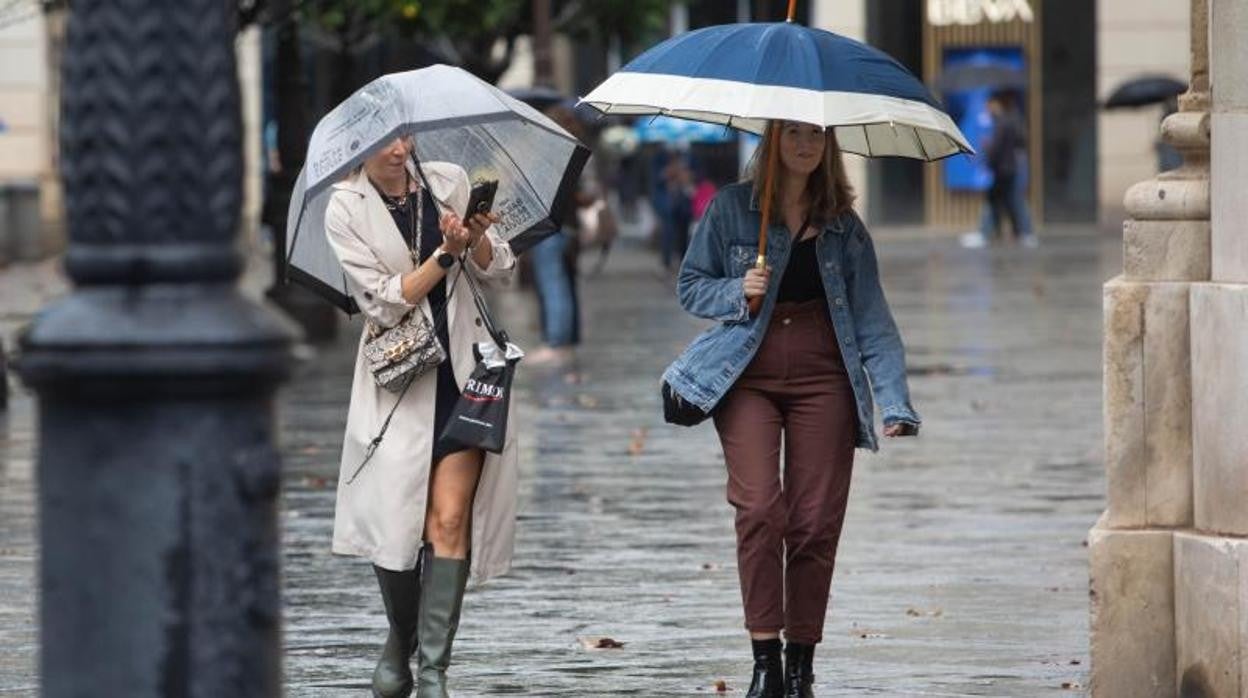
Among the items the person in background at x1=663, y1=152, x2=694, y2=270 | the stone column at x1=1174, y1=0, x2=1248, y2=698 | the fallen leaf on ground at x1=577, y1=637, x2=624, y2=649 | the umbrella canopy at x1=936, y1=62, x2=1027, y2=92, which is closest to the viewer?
the stone column at x1=1174, y1=0, x2=1248, y2=698

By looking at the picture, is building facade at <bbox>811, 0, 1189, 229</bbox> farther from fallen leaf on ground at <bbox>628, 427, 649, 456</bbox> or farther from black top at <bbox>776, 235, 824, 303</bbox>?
black top at <bbox>776, 235, 824, 303</bbox>

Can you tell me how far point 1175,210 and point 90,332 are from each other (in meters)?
4.27

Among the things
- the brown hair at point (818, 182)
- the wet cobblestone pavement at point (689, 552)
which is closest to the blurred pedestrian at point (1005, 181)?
the wet cobblestone pavement at point (689, 552)

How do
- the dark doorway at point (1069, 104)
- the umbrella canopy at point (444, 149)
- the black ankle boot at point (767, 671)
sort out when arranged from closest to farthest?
the umbrella canopy at point (444, 149) < the black ankle boot at point (767, 671) < the dark doorway at point (1069, 104)

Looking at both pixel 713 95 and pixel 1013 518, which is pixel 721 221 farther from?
pixel 1013 518

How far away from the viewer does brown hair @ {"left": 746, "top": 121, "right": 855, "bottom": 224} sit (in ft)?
25.8

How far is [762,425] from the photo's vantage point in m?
7.88

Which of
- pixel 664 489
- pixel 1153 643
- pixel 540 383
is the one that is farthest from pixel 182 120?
pixel 540 383

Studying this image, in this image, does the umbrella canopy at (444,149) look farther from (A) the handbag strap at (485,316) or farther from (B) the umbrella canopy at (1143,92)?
(B) the umbrella canopy at (1143,92)

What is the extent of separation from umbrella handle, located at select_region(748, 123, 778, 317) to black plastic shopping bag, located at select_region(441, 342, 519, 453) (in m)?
0.69

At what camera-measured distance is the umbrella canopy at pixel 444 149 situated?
24.4 feet

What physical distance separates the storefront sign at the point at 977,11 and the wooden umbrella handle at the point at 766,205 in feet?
118

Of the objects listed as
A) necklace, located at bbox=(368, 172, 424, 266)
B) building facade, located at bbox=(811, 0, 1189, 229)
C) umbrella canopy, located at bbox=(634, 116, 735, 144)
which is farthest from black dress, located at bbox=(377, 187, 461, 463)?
building facade, located at bbox=(811, 0, 1189, 229)

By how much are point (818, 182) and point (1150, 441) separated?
1121 mm
